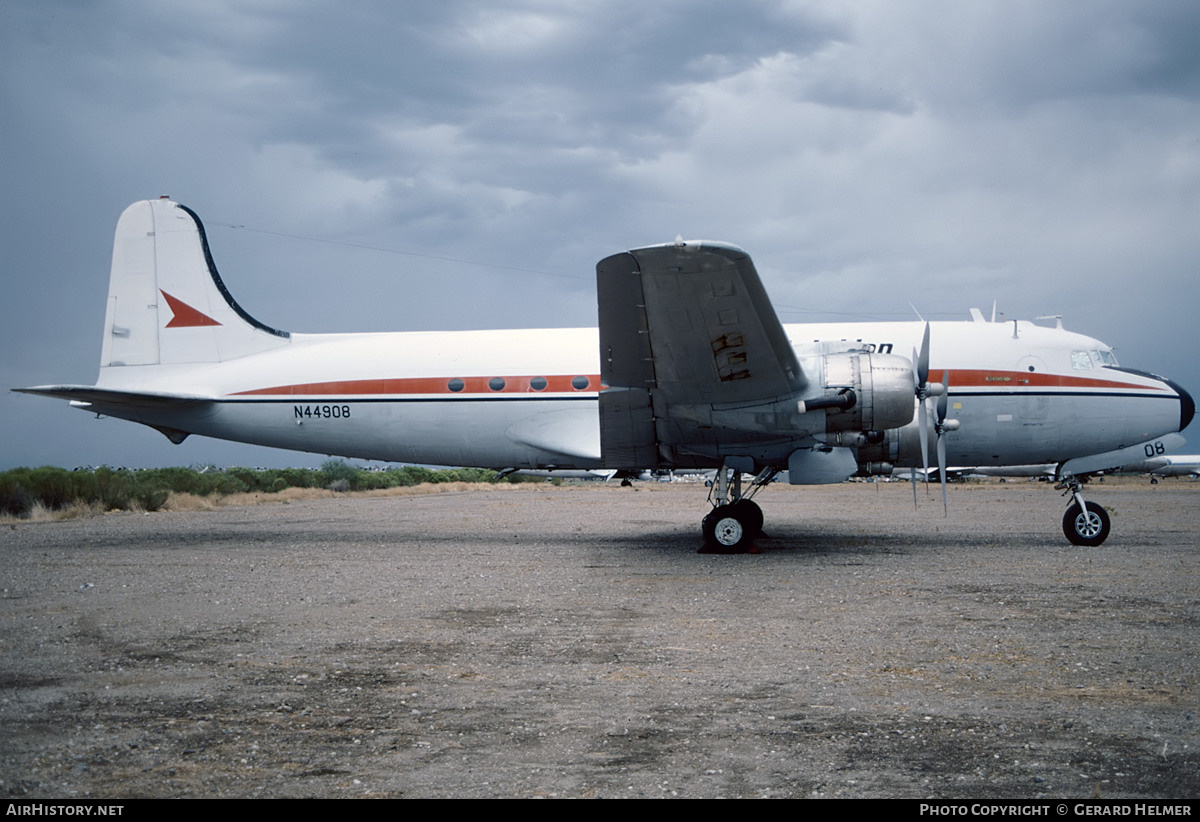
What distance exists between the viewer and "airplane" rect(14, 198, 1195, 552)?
10703mm

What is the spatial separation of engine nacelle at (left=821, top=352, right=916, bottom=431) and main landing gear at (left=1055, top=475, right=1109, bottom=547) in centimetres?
341

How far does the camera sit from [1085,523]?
40.6 feet

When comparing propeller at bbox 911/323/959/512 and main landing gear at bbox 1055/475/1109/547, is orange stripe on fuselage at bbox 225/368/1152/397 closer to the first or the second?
propeller at bbox 911/323/959/512

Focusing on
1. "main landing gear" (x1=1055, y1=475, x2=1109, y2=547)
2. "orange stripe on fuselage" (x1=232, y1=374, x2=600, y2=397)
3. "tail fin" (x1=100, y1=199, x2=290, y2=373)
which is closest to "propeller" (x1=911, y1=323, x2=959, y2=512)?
"main landing gear" (x1=1055, y1=475, x2=1109, y2=547)

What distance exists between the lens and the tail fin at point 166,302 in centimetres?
1480

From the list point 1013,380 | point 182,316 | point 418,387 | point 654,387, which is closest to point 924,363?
point 1013,380

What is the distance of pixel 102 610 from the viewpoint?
293 inches

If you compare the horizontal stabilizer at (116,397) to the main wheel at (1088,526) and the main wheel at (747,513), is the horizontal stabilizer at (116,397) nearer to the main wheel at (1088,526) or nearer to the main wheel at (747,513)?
the main wheel at (747,513)

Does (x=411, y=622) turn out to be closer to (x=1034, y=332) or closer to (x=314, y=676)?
(x=314, y=676)

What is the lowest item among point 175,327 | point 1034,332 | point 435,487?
point 435,487

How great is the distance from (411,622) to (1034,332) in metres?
11.4

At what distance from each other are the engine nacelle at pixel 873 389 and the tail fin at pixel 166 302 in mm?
9900

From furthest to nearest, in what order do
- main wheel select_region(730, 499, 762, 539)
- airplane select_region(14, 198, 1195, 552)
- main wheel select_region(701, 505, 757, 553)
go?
main wheel select_region(730, 499, 762, 539) → main wheel select_region(701, 505, 757, 553) → airplane select_region(14, 198, 1195, 552)
